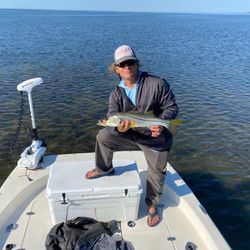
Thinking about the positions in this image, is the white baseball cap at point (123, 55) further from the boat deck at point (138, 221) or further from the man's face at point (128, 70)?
the boat deck at point (138, 221)

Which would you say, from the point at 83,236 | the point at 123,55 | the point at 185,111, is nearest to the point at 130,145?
the point at 123,55

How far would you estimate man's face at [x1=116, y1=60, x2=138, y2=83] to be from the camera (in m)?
4.59

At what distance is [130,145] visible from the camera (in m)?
5.04

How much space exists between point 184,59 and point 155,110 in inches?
809

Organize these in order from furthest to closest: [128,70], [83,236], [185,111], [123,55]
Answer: [185,111] < [128,70] < [123,55] < [83,236]

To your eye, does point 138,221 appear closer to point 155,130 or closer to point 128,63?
point 155,130

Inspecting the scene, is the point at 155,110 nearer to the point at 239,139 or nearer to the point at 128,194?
the point at 128,194

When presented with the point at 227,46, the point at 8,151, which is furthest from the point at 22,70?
the point at 227,46

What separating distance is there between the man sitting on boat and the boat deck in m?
0.28

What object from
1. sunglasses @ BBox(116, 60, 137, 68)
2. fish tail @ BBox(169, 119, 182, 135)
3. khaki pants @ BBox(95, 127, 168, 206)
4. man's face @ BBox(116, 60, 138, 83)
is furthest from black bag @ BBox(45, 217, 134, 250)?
sunglasses @ BBox(116, 60, 137, 68)

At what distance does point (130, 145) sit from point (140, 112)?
28.3 inches

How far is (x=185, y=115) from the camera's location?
12891 mm

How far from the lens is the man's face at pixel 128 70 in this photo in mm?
4590

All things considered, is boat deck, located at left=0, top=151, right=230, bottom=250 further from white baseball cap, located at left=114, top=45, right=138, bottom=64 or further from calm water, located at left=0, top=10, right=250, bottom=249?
white baseball cap, located at left=114, top=45, right=138, bottom=64
